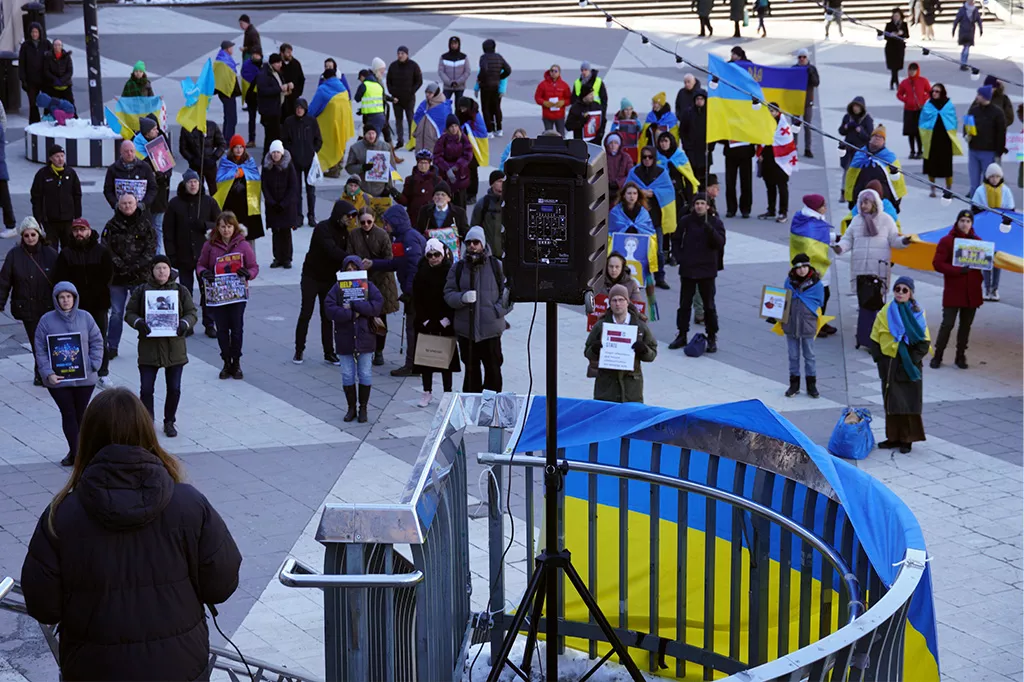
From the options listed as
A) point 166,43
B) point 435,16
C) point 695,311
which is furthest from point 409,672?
point 435,16

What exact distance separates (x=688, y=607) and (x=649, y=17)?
29685 mm

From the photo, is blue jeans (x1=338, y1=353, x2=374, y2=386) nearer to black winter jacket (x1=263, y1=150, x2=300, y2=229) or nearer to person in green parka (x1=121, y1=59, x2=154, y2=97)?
black winter jacket (x1=263, y1=150, x2=300, y2=229)

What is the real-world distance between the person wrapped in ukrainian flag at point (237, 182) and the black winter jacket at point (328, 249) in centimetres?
242

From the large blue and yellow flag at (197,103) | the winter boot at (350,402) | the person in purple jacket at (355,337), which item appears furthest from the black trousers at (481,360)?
the large blue and yellow flag at (197,103)

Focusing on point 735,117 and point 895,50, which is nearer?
point 735,117

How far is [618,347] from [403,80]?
13820 mm

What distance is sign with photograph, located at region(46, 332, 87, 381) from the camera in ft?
36.9

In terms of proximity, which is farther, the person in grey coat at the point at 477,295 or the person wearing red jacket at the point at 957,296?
the person wearing red jacket at the point at 957,296

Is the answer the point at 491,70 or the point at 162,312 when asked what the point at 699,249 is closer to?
the point at 162,312

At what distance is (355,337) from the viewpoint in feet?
40.8

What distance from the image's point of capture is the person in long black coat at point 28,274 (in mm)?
12609

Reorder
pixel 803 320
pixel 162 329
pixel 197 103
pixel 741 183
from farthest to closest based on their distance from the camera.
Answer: pixel 197 103, pixel 741 183, pixel 803 320, pixel 162 329

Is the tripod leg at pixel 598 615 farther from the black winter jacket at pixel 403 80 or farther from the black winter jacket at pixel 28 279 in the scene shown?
the black winter jacket at pixel 403 80

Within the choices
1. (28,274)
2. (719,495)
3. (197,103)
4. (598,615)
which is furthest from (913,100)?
(598,615)
